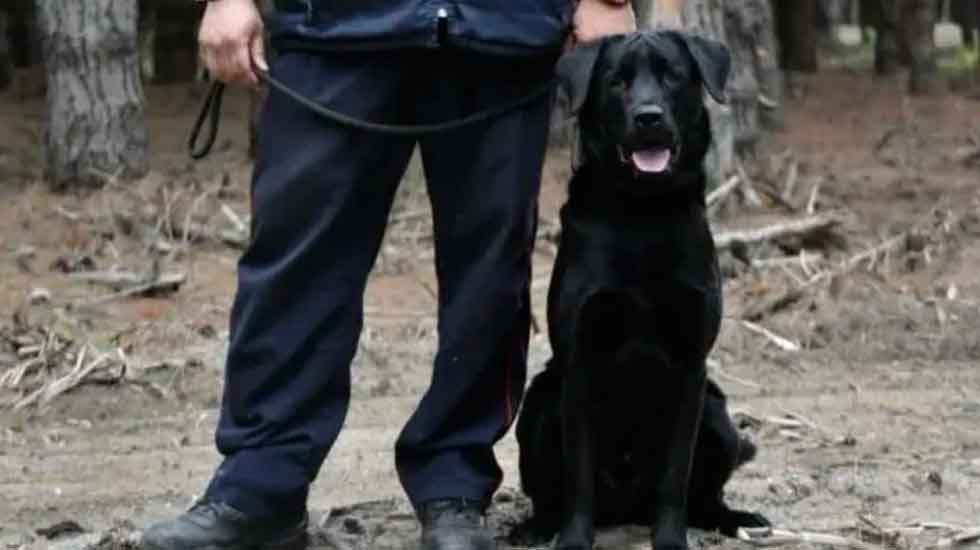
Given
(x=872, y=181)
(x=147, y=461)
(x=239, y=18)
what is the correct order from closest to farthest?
(x=239, y=18) → (x=147, y=461) → (x=872, y=181)

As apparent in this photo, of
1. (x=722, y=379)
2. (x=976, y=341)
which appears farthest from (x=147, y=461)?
(x=976, y=341)

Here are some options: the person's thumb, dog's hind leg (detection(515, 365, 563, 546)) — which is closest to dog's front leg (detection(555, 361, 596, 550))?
dog's hind leg (detection(515, 365, 563, 546))

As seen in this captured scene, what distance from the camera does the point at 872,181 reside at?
14703 mm

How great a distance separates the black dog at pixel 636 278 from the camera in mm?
5043

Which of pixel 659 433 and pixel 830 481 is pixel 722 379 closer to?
pixel 830 481

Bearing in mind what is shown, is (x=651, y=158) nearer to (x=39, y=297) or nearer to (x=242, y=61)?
(x=242, y=61)

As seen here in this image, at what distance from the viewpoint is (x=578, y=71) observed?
16.5 ft

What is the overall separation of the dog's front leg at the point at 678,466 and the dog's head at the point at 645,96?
1.66 feet

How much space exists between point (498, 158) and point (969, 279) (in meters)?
5.61

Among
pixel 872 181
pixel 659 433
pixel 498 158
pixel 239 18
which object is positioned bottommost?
pixel 872 181

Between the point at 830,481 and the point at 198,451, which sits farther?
the point at 198,451

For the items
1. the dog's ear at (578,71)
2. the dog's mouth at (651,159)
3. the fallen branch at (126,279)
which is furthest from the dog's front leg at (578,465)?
the fallen branch at (126,279)

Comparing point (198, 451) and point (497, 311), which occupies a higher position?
point (497, 311)

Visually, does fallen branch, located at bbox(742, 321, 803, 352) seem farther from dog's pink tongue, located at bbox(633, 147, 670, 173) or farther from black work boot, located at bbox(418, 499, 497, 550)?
dog's pink tongue, located at bbox(633, 147, 670, 173)
